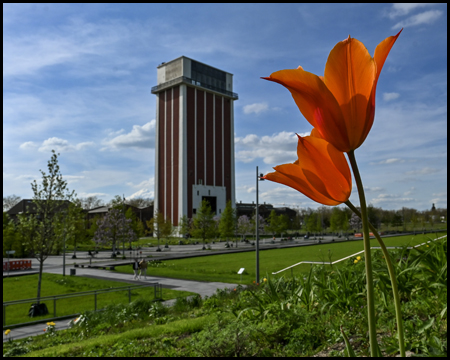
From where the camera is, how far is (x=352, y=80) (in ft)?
3.36

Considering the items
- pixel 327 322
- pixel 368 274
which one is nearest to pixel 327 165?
pixel 368 274

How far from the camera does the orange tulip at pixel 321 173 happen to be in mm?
1062

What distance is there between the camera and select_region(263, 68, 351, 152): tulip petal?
99 centimetres

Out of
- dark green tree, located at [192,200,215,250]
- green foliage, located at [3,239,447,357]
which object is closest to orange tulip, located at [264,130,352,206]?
green foliage, located at [3,239,447,357]

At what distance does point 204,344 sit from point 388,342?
1.77m

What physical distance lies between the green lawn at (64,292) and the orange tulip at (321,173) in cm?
1326

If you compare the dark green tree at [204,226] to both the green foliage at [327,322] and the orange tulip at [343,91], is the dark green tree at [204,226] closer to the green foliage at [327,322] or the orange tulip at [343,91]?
the green foliage at [327,322]

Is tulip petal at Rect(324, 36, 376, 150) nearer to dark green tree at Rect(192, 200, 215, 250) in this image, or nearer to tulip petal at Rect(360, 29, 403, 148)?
tulip petal at Rect(360, 29, 403, 148)

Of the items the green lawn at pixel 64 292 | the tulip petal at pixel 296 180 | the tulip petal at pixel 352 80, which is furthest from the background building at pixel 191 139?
the tulip petal at pixel 352 80

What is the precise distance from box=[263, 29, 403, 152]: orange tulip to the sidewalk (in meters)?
11.9

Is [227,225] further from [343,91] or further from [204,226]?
[343,91]

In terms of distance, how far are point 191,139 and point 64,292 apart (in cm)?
5031

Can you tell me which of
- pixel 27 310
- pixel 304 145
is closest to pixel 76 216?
pixel 27 310

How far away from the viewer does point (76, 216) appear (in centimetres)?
2017
